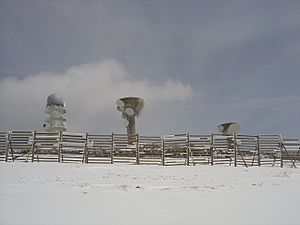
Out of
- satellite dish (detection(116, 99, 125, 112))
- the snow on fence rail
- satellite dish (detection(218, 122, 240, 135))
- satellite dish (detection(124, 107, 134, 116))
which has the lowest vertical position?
the snow on fence rail

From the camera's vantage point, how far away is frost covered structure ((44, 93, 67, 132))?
41.8 m

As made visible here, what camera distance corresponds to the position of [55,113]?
138 ft

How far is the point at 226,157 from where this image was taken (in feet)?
76.0

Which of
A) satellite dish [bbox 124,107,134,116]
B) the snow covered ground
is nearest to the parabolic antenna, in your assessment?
satellite dish [bbox 124,107,134,116]

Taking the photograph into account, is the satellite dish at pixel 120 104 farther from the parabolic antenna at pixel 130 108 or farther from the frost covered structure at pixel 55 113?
the frost covered structure at pixel 55 113

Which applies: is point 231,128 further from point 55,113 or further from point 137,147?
point 55,113

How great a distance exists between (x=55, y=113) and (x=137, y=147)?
22.7 m

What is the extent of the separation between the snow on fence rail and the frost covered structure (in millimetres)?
18513

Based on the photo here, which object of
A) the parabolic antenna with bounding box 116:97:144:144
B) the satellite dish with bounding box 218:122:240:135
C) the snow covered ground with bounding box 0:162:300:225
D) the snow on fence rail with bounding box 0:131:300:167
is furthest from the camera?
the parabolic antenna with bounding box 116:97:144:144

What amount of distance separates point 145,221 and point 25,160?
16.9m

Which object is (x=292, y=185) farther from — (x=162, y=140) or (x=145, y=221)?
(x=162, y=140)

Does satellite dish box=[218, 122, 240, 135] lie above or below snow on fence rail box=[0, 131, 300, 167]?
above

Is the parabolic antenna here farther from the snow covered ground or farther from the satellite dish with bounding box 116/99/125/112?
the snow covered ground

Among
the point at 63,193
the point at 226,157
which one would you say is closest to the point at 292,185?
the point at 63,193
